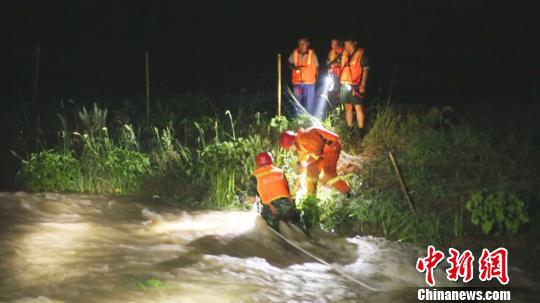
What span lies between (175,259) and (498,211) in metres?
3.74

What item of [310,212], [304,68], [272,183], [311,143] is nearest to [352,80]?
[304,68]

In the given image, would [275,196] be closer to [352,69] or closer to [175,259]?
[175,259]

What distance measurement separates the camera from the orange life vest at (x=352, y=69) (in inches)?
516

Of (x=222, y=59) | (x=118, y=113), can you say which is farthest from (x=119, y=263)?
(x=222, y=59)

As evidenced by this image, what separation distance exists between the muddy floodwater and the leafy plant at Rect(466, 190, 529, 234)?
0.95 metres

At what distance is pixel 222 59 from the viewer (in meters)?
33.0

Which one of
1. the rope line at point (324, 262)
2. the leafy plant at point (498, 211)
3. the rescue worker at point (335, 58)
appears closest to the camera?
the rope line at point (324, 262)

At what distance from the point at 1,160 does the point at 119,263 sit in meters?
6.54

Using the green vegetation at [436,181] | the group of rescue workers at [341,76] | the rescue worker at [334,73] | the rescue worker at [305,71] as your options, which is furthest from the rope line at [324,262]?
the rescue worker at [305,71]

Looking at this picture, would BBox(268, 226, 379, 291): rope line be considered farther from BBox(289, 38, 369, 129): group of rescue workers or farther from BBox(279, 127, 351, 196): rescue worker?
BBox(289, 38, 369, 129): group of rescue workers

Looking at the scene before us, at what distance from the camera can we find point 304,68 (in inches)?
587

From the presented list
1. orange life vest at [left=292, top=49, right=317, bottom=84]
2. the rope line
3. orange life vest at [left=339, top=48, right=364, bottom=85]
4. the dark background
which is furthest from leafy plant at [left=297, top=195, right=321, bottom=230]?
the dark background

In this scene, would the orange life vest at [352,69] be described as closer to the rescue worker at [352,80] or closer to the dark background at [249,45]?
the rescue worker at [352,80]

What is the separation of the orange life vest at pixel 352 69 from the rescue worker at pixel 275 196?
453cm
